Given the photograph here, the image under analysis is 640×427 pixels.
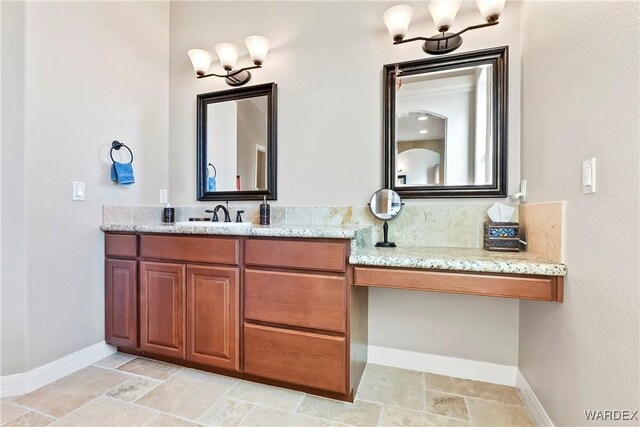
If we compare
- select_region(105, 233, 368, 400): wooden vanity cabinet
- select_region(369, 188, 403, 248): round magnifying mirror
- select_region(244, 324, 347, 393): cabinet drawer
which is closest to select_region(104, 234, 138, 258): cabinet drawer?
select_region(105, 233, 368, 400): wooden vanity cabinet

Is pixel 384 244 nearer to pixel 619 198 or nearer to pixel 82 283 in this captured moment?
pixel 619 198

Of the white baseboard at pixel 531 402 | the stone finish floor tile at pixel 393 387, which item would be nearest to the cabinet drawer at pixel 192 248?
the stone finish floor tile at pixel 393 387

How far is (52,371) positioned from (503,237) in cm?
268

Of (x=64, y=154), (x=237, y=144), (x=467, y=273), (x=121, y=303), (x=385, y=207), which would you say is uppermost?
(x=237, y=144)

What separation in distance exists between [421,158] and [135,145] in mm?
2091

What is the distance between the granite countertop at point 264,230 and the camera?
4.73ft

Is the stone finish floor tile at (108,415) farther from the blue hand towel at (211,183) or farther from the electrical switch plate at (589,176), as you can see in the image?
the electrical switch plate at (589,176)

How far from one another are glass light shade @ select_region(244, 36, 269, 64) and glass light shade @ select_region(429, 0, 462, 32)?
1.10 meters

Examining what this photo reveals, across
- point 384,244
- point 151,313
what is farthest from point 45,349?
point 384,244

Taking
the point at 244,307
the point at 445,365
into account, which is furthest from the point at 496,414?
the point at 244,307

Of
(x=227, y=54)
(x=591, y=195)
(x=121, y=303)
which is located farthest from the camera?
(x=227, y=54)

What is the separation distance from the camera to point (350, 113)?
1.95 meters

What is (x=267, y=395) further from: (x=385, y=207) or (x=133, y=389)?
(x=385, y=207)

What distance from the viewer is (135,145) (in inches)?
87.0
